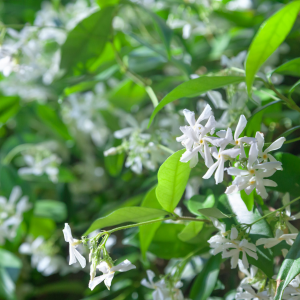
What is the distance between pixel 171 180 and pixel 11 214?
0.51 m

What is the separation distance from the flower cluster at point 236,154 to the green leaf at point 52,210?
570mm

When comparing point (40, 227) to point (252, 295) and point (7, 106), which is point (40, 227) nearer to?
point (7, 106)

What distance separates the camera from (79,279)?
932 mm

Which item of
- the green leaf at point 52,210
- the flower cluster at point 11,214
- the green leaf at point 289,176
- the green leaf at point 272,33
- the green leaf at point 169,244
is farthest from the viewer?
the green leaf at point 52,210

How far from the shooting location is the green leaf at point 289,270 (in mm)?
312

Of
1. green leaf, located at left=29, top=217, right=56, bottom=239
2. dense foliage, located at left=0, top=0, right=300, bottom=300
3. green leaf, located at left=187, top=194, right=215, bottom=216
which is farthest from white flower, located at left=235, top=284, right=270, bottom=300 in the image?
green leaf, located at left=29, top=217, right=56, bottom=239

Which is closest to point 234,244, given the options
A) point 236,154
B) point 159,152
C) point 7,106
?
point 236,154

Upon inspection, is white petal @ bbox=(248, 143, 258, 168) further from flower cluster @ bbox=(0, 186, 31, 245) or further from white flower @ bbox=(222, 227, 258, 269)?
flower cluster @ bbox=(0, 186, 31, 245)

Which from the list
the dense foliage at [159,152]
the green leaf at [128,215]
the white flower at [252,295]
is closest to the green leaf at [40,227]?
the dense foliage at [159,152]

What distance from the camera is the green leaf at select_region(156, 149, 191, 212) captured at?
0.36m

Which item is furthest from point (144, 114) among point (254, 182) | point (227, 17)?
point (254, 182)

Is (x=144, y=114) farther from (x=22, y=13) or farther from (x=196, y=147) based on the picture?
(x=22, y=13)

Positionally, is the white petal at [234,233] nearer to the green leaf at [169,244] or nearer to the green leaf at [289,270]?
the green leaf at [289,270]

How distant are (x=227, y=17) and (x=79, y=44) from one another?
38 centimetres
